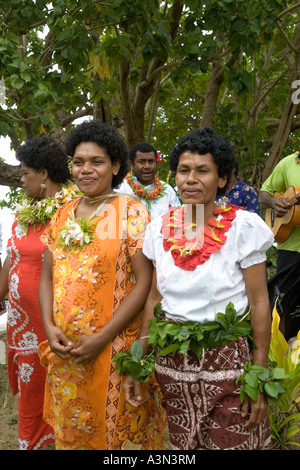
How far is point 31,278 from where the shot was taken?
2.91 meters

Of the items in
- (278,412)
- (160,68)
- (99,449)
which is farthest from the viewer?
(160,68)

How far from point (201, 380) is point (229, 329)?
0.23m

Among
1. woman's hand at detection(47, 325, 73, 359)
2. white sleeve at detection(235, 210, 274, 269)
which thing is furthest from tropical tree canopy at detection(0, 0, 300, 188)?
white sleeve at detection(235, 210, 274, 269)

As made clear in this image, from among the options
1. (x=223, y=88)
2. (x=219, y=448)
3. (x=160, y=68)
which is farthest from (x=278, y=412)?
(x=223, y=88)

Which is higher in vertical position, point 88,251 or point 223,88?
point 223,88

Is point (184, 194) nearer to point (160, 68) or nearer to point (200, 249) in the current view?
point (200, 249)

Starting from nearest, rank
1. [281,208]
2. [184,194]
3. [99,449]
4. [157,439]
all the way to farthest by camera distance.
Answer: [184,194], [99,449], [157,439], [281,208]

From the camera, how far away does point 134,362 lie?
6.90ft

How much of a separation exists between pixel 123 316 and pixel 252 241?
0.67 m

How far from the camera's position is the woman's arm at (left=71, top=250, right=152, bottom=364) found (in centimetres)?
218

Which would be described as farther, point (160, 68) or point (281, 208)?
point (160, 68)

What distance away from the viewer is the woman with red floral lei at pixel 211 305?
1.90 meters

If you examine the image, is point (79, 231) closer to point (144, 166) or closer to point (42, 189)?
point (42, 189)

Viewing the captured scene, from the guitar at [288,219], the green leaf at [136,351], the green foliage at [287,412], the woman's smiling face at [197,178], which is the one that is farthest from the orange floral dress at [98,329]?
the guitar at [288,219]
